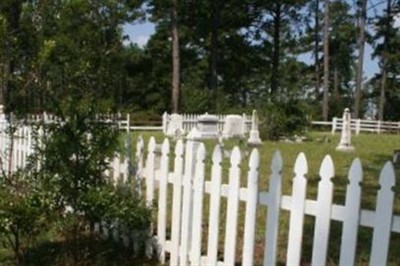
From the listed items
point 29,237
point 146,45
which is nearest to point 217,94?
point 146,45

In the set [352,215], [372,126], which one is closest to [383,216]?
[352,215]

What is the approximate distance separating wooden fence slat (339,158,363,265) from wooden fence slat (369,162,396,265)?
14cm

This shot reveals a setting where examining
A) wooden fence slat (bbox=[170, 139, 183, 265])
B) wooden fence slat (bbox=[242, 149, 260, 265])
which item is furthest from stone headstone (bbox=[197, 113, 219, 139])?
wooden fence slat (bbox=[242, 149, 260, 265])

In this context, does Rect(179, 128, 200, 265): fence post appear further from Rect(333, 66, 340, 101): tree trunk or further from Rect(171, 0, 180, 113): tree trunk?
Rect(333, 66, 340, 101): tree trunk

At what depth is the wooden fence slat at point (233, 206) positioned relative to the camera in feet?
14.8

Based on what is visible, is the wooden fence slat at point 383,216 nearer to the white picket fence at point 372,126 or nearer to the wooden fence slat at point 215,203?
the wooden fence slat at point 215,203

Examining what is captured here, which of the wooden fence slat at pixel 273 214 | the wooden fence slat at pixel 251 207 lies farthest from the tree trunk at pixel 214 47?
the wooden fence slat at pixel 273 214

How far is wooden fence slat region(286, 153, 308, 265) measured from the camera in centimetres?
388

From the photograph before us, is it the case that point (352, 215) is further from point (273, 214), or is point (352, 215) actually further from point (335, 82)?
point (335, 82)

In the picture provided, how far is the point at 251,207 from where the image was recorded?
14.4ft

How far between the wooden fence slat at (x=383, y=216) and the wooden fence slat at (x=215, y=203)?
1546 mm

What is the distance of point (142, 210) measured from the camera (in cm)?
561

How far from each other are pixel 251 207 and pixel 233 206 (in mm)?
194

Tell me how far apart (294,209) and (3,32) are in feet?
10.1
